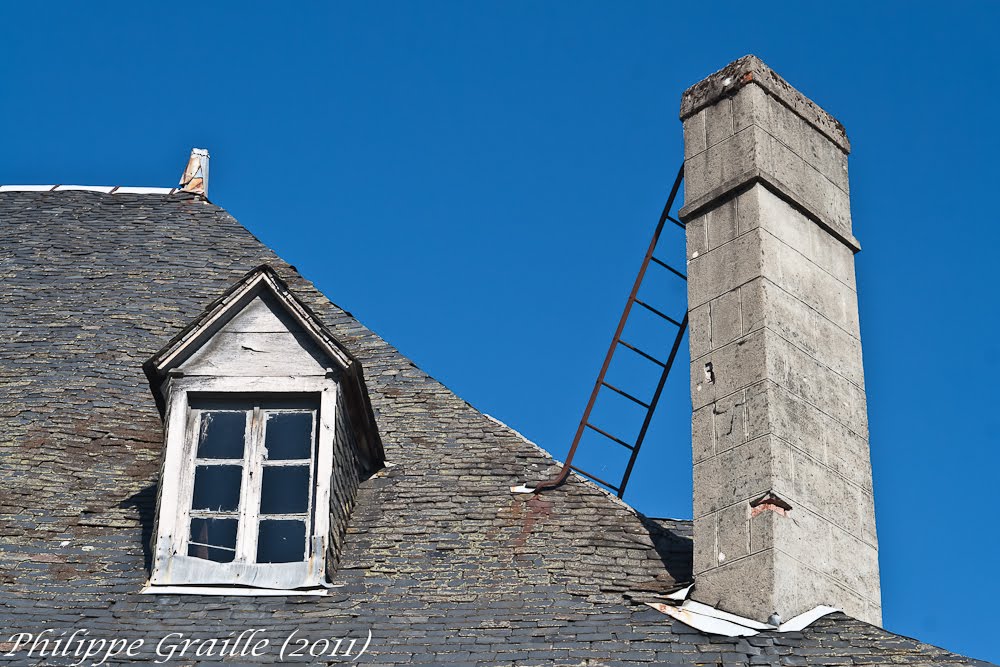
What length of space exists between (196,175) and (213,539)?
5.61 meters

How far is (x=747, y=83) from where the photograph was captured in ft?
40.4

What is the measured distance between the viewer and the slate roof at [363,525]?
10.3m

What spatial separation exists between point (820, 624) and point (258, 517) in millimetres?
3310

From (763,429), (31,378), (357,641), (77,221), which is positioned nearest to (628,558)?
(763,429)

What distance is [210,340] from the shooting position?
460 inches

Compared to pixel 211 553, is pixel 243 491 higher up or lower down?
higher up

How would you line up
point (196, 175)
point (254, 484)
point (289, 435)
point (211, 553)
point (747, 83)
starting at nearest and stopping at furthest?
point (211, 553)
point (254, 484)
point (289, 435)
point (747, 83)
point (196, 175)

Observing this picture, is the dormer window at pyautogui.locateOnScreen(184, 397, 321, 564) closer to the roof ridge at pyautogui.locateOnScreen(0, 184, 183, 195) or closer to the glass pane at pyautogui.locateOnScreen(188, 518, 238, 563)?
the glass pane at pyautogui.locateOnScreen(188, 518, 238, 563)

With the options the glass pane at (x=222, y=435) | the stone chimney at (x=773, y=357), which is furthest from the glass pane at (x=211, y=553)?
the stone chimney at (x=773, y=357)

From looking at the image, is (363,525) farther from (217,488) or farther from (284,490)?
(217,488)

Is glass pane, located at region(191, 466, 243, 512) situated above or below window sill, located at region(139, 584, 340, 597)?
above

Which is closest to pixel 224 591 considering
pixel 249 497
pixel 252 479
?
pixel 249 497

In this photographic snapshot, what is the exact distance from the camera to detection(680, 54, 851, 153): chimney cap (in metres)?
12.4

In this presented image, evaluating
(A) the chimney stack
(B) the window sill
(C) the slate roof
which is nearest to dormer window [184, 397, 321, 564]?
(B) the window sill
